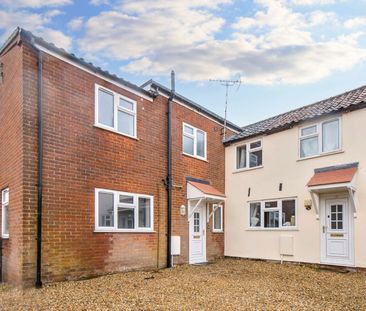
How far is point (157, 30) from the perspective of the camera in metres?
9.98

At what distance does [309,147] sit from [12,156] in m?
8.94

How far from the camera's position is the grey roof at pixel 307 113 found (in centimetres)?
1034

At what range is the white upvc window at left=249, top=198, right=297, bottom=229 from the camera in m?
11.6

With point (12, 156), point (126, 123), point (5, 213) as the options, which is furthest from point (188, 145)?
point (5, 213)

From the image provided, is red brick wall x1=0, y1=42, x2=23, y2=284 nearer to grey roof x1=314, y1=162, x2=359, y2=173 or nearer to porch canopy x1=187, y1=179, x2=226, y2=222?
porch canopy x1=187, y1=179, x2=226, y2=222

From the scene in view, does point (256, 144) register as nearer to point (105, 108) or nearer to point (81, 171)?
point (105, 108)

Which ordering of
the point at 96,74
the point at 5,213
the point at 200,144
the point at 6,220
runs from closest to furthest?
the point at 6,220, the point at 5,213, the point at 96,74, the point at 200,144

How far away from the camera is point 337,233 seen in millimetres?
10234

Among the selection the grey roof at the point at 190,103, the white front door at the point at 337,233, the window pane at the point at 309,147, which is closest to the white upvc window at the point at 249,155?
the grey roof at the point at 190,103

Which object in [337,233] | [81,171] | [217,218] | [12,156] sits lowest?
[337,233]

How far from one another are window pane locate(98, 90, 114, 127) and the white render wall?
6.05 m

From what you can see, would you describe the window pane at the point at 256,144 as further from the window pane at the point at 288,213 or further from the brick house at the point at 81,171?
the brick house at the point at 81,171

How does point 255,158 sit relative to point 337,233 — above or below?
above

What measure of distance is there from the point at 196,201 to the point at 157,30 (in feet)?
19.2
